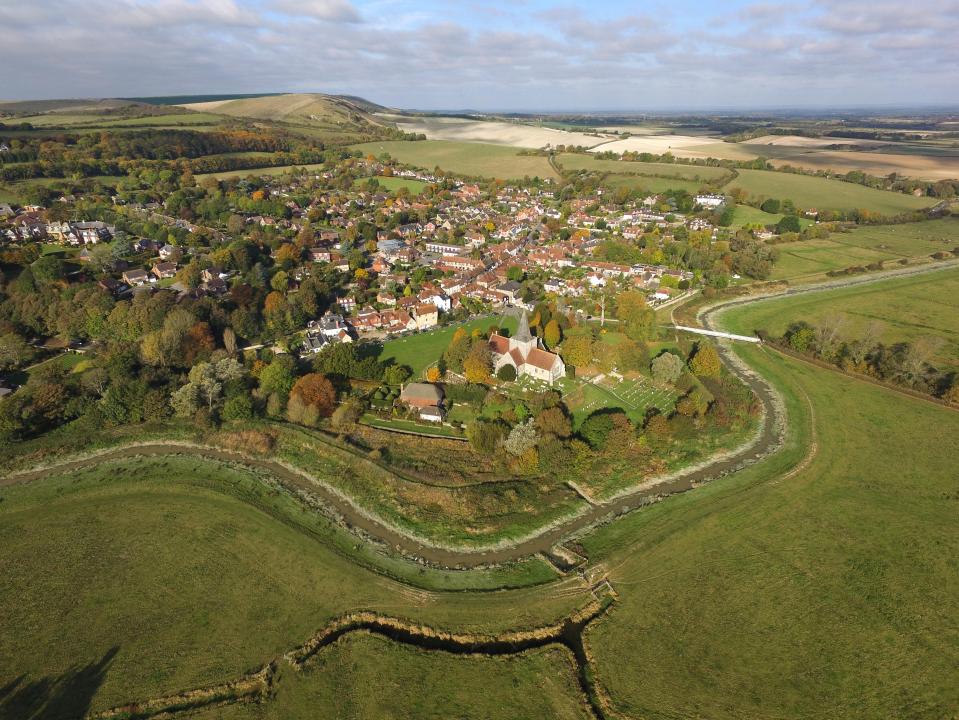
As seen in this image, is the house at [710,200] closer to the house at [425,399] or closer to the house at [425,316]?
the house at [425,316]

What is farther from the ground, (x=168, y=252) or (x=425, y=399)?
(x=168, y=252)

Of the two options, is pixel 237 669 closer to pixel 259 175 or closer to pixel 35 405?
pixel 35 405

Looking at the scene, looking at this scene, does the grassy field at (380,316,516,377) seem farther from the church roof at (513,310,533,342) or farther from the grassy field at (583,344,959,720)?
the grassy field at (583,344,959,720)

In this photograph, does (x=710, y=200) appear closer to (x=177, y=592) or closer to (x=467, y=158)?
(x=467, y=158)

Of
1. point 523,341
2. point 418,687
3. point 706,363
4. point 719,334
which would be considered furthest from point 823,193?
point 418,687

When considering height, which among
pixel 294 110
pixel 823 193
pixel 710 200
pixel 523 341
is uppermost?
pixel 294 110

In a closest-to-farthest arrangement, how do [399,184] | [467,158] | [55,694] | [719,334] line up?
[55,694]
[719,334]
[399,184]
[467,158]

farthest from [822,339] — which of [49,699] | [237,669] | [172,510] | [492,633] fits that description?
[49,699]

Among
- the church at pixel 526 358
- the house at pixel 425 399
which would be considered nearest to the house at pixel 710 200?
the church at pixel 526 358
